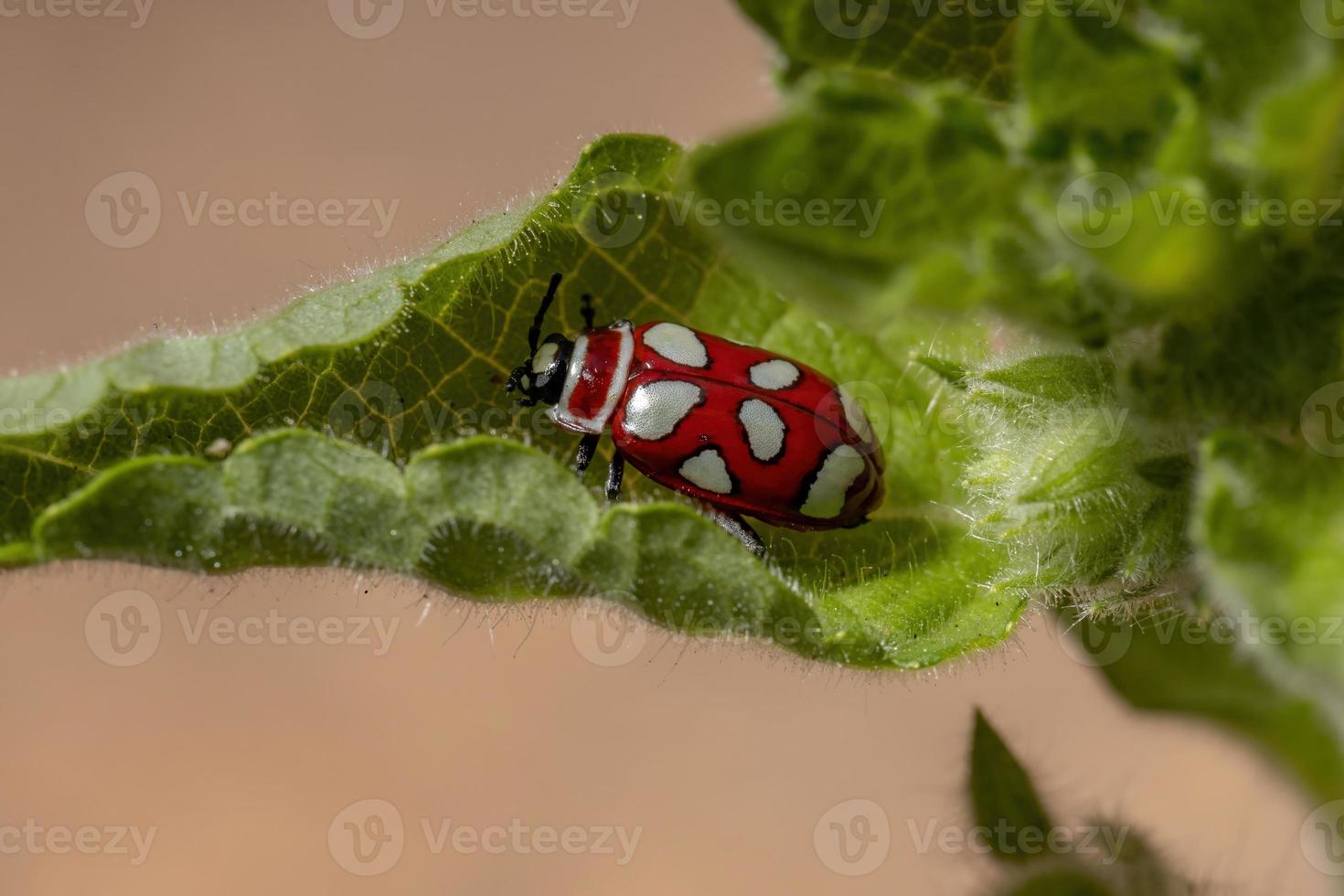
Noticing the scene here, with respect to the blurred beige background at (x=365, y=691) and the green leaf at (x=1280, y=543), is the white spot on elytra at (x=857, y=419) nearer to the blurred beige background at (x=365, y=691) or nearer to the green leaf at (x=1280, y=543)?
the green leaf at (x=1280, y=543)

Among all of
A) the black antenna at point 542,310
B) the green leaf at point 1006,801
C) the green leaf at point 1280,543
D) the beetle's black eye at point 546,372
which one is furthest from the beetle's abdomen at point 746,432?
the green leaf at point 1280,543

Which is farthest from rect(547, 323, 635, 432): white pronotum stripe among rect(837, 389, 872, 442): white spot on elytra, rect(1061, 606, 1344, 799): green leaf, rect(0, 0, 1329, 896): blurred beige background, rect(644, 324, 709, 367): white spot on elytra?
rect(0, 0, 1329, 896): blurred beige background

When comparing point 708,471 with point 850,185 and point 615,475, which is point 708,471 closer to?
point 615,475

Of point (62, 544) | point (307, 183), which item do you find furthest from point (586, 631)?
point (307, 183)

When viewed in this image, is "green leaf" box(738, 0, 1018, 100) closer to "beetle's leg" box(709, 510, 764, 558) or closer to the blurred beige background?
"beetle's leg" box(709, 510, 764, 558)

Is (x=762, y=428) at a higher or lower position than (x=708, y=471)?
higher

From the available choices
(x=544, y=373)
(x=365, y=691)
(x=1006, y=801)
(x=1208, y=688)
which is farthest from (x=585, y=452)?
(x=365, y=691)
